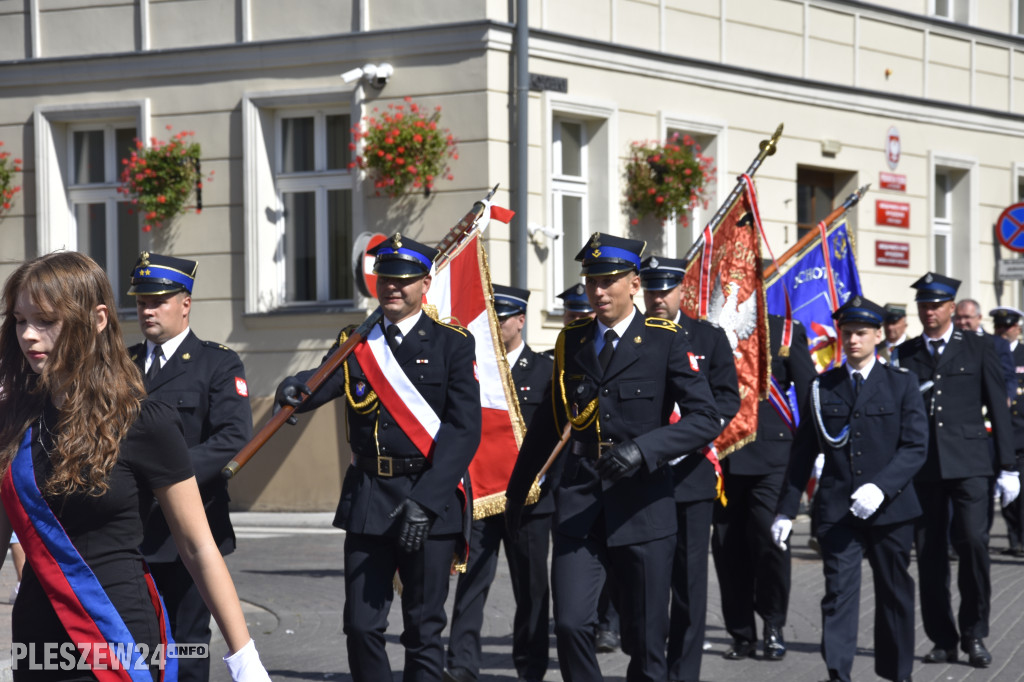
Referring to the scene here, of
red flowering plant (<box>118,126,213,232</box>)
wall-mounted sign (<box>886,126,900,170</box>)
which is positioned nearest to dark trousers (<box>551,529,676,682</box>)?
red flowering plant (<box>118,126,213,232</box>)

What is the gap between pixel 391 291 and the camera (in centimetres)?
618

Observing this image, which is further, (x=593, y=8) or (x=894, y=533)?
(x=593, y=8)

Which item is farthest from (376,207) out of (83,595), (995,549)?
(83,595)

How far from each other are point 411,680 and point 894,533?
262 cm

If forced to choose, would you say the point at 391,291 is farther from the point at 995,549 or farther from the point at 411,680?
the point at 995,549

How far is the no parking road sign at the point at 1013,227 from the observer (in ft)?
60.5

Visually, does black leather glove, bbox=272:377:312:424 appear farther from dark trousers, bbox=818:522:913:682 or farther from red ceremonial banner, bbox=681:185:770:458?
red ceremonial banner, bbox=681:185:770:458

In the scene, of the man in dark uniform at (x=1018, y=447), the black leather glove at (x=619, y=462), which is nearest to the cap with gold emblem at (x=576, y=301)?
the black leather glove at (x=619, y=462)

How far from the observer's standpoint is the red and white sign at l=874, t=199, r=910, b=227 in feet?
62.7

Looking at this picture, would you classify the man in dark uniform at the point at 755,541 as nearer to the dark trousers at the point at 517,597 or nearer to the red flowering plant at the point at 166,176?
the dark trousers at the point at 517,597

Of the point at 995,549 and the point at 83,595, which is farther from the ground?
the point at 83,595

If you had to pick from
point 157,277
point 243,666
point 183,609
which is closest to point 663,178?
point 157,277

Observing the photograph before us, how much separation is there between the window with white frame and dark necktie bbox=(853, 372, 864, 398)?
364 inches

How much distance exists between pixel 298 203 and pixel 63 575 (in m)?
13.2
